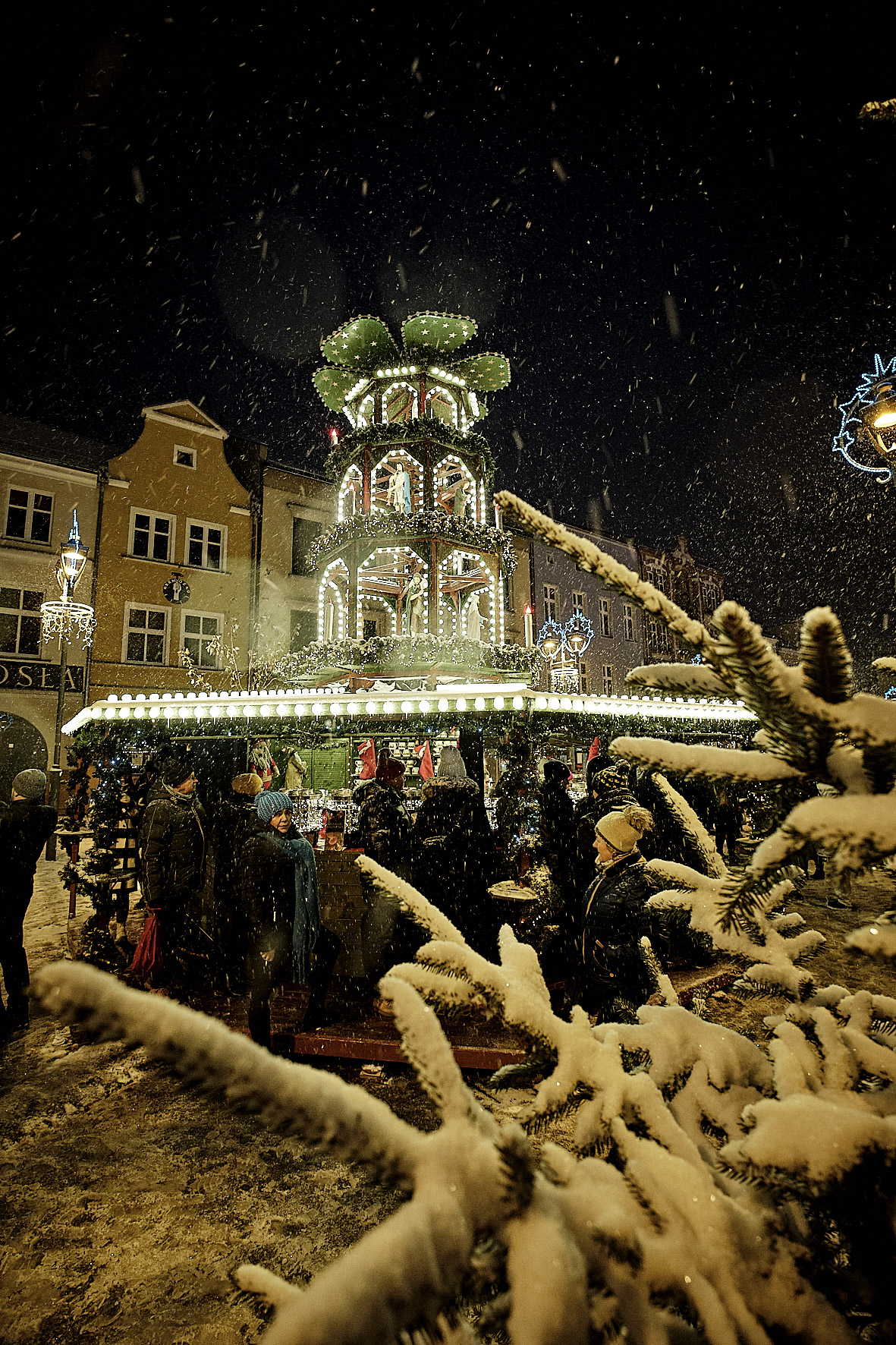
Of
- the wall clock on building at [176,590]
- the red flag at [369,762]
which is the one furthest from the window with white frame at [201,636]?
the red flag at [369,762]

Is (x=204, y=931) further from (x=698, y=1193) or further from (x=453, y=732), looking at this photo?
(x=698, y=1193)

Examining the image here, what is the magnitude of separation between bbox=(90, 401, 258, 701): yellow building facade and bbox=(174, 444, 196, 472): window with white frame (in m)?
0.03

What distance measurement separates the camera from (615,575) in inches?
41.9

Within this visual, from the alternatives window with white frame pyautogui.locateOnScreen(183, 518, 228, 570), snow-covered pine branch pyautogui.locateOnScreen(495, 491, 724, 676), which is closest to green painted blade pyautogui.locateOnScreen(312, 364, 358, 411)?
window with white frame pyautogui.locateOnScreen(183, 518, 228, 570)

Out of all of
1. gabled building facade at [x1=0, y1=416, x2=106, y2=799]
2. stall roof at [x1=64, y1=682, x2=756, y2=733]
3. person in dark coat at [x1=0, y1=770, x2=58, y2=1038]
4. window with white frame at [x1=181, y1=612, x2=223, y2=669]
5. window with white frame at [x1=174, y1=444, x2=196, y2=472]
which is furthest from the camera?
window with white frame at [x1=174, y1=444, x2=196, y2=472]

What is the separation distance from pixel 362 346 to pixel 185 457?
1057cm

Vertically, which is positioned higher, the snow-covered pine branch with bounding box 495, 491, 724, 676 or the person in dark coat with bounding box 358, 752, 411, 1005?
the snow-covered pine branch with bounding box 495, 491, 724, 676

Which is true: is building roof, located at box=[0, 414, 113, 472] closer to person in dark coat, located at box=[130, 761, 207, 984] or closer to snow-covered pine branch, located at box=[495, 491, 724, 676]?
person in dark coat, located at box=[130, 761, 207, 984]

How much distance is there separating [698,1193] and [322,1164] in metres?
3.79

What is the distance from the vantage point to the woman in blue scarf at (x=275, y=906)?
4477mm

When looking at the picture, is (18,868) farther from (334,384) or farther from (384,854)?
(334,384)

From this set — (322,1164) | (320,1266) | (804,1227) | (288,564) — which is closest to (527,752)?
(322,1164)

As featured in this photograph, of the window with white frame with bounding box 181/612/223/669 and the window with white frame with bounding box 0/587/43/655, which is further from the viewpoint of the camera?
the window with white frame with bounding box 181/612/223/669

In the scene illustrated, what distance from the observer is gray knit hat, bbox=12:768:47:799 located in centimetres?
521
